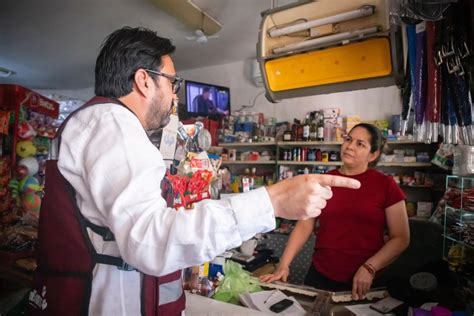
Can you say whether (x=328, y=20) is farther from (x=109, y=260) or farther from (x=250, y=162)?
(x=250, y=162)

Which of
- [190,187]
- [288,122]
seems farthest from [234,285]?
[288,122]

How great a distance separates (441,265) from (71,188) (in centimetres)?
171

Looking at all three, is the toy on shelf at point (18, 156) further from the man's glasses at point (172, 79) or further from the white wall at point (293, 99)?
the man's glasses at point (172, 79)

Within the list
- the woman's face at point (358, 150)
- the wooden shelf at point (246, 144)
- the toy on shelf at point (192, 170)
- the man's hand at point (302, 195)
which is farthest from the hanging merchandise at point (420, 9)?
the wooden shelf at point (246, 144)

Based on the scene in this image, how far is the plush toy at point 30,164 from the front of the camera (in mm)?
3604

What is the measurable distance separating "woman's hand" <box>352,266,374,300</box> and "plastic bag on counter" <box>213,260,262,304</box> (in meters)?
0.43

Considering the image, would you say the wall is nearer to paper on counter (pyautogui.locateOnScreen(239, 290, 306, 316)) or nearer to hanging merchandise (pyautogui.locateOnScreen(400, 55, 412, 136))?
hanging merchandise (pyautogui.locateOnScreen(400, 55, 412, 136))

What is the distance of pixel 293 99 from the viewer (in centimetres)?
428

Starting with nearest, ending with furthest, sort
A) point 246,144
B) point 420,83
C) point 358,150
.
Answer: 1. point 420,83
2. point 358,150
3. point 246,144

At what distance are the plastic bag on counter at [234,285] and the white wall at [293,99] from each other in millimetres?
3163

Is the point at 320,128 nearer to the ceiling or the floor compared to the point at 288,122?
nearer to the floor

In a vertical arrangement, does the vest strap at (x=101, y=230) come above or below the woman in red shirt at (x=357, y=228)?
above

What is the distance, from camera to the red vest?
2.12 feet

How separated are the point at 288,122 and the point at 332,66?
9.41ft
